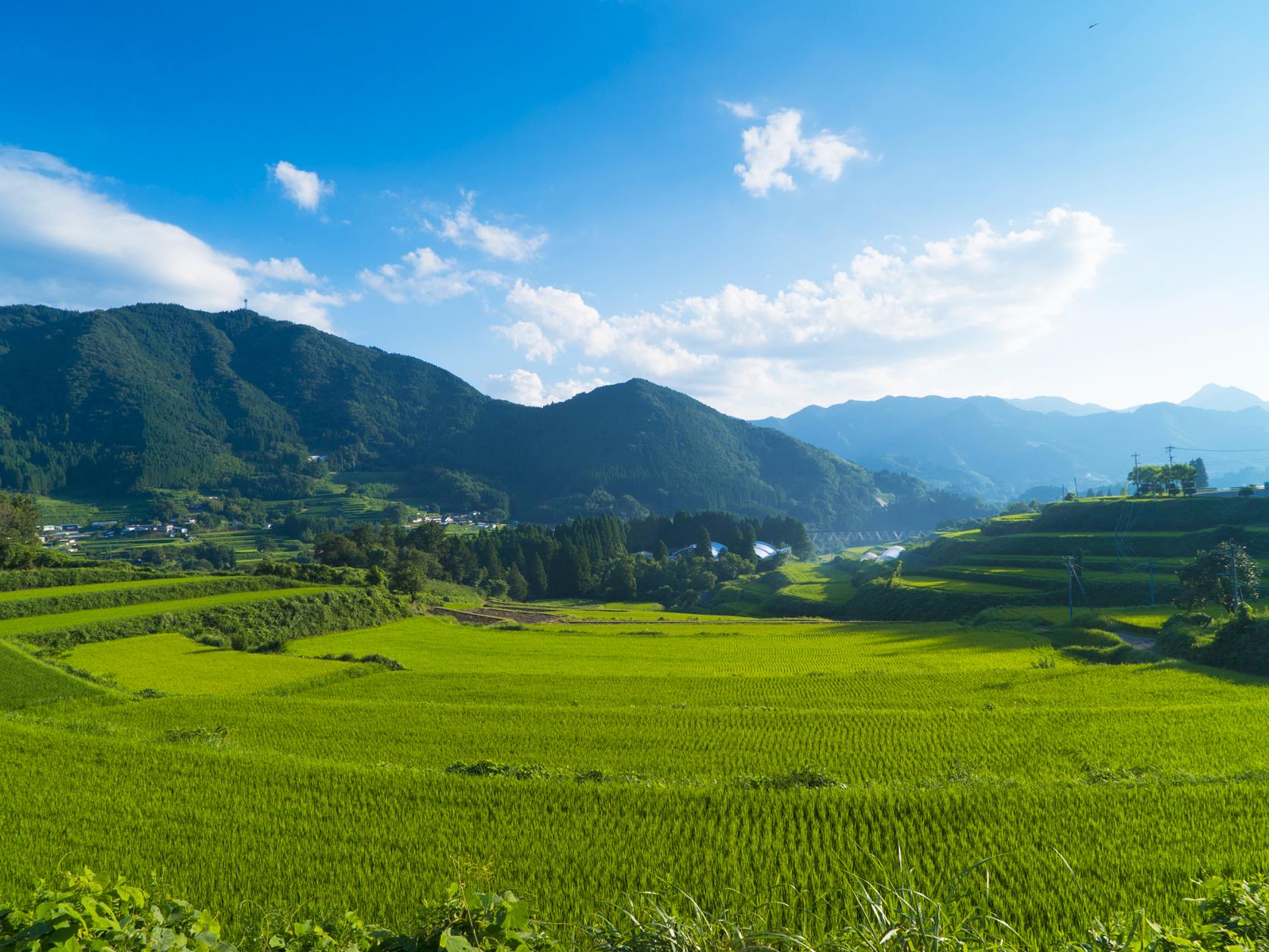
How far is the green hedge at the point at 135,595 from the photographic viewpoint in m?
32.4

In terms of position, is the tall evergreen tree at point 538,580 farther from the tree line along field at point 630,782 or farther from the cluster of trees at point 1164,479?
the cluster of trees at point 1164,479

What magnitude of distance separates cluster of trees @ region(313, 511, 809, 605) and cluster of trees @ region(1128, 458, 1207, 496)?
48.9m

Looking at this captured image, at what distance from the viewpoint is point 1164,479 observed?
236 feet

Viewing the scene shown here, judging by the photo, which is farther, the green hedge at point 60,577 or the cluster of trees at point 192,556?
the cluster of trees at point 192,556

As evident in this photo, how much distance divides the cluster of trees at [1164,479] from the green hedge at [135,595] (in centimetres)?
9133

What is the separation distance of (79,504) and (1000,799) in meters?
169

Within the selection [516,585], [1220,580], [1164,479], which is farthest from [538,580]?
[1164,479]

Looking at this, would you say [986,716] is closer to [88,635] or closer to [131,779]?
[131,779]

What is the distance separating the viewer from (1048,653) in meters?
30.8

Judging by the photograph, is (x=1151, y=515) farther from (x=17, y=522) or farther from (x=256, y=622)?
(x=17, y=522)

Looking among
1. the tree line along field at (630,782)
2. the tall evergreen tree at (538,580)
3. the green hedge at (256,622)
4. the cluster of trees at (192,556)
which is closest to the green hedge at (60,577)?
the green hedge at (256,622)

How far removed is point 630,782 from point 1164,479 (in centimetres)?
A: 8691

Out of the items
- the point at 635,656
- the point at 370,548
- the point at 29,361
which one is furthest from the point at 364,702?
the point at 29,361

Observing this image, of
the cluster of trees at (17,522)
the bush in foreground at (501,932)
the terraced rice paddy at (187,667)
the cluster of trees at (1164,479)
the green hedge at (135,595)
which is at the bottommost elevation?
the terraced rice paddy at (187,667)
